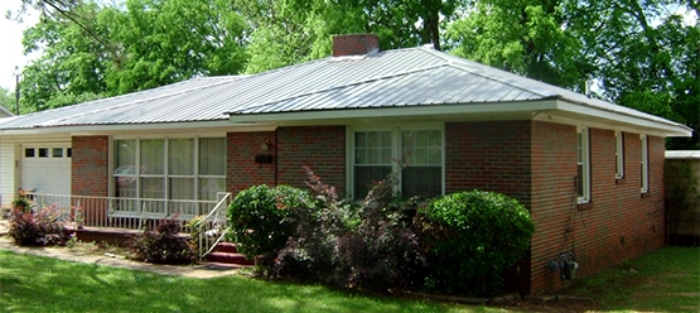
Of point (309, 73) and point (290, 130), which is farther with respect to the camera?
point (309, 73)

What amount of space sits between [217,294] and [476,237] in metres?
3.82

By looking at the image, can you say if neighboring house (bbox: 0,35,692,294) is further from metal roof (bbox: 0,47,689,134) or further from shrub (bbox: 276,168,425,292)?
shrub (bbox: 276,168,425,292)

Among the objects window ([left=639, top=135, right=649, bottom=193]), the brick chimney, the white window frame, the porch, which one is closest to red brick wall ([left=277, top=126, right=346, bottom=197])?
the white window frame

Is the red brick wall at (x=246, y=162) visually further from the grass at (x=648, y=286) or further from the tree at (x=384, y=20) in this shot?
the tree at (x=384, y=20)

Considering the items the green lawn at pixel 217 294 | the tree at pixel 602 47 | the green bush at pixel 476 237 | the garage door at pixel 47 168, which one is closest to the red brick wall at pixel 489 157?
the green bush at pixel 476 237

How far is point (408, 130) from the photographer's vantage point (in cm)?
1139

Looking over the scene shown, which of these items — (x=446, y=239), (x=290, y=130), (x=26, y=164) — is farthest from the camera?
(x=26, y=164)

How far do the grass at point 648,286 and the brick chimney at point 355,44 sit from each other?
761cm

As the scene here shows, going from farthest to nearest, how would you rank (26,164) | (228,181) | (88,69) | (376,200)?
(88,69), (26,164), (228,181), (376,200)

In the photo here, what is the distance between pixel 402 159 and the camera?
11398mm

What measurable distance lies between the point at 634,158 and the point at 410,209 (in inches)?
303

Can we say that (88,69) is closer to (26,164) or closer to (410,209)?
(26,164)

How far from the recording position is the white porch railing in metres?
14.8

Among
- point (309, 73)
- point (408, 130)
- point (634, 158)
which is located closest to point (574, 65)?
point (634, 158)
